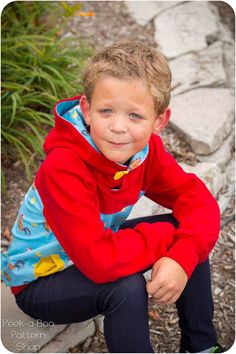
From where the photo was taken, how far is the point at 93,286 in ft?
5.98

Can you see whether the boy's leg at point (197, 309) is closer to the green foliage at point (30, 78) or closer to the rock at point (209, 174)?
the rock at point (209, 174)

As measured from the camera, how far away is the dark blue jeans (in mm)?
1780

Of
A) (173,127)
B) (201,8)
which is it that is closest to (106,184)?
(173,127)

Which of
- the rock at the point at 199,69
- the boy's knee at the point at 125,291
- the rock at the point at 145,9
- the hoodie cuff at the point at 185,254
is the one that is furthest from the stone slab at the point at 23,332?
the rock at the point at 145,9

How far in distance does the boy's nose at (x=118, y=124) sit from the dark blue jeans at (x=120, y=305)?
49 cm

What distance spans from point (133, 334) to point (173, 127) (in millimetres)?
1863

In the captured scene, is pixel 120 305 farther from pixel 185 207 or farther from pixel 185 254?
pixel 185 207

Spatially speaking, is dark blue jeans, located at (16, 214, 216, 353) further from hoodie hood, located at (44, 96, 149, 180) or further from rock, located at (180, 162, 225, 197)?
rock, located at (180, 162, 225, 197)

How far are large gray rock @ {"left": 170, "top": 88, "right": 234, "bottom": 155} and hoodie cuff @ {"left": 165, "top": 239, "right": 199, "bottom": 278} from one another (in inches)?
56.9

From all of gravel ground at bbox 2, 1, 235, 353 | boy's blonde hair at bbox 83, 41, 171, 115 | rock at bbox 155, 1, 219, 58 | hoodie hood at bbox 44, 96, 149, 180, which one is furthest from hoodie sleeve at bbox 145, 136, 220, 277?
rock at bbox 155, 1, 219, 58

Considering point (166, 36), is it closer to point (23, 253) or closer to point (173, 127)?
point (173, 127)

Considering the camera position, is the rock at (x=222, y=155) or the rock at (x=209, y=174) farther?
the rock at (x=222, y=155)

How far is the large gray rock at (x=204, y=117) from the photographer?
3.29 metres

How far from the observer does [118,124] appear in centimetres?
171
